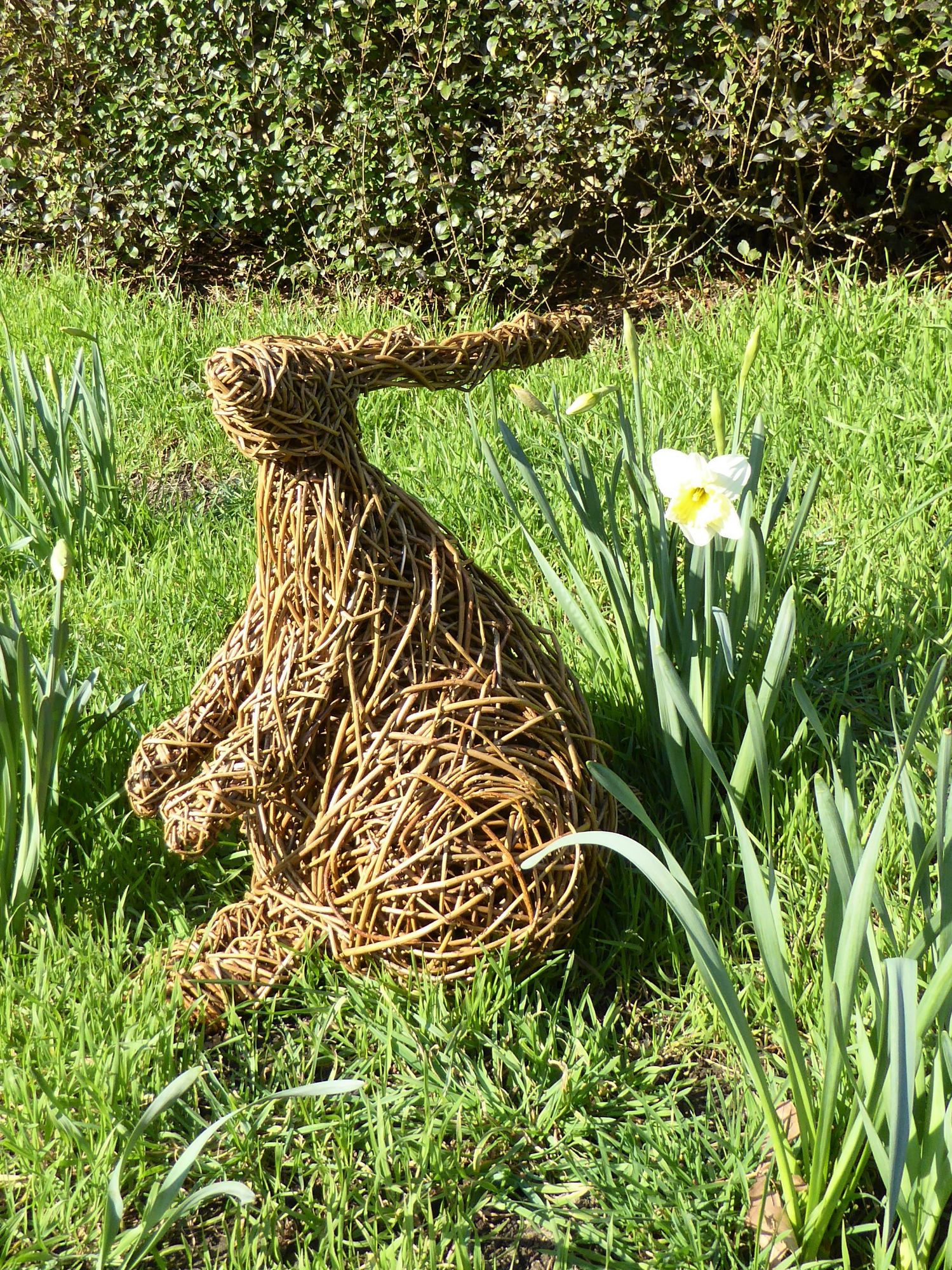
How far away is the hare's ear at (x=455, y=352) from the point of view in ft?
4.50

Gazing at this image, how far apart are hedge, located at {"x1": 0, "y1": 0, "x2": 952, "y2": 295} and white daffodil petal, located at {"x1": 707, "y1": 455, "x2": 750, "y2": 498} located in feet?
7.82

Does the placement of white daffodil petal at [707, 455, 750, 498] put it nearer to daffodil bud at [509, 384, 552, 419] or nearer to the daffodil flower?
the daffodil flower

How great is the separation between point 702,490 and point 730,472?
42 millimetres

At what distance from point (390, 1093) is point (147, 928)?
19.3 inches

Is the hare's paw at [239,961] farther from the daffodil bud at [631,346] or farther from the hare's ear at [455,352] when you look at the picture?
the daffodil bud at [631,346]

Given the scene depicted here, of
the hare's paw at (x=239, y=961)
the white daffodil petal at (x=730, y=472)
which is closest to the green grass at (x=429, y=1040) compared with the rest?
the hare's paw at (x=239, y=961)

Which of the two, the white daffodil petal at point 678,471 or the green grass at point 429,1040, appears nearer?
the green grass at point 429,1040

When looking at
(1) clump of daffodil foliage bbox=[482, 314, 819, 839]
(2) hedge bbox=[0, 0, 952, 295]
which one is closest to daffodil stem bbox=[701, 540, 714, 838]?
(1) clump of daffodil foliage bbox=[482, 314, 819, 839]

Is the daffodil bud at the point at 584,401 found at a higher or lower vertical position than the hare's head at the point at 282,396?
lower

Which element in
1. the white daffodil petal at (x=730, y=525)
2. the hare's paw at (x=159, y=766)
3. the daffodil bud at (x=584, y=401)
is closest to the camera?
the white daffodil petal at (x=730, y=525)

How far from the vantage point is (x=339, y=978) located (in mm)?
1520

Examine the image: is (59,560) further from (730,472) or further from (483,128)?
(483,128)

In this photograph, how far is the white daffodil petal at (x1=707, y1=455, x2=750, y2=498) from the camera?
4.44ft

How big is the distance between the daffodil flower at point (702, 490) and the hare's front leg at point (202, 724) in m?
0.56
